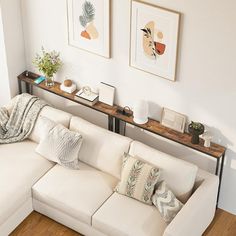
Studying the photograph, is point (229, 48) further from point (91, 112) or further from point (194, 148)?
point (91, 112)

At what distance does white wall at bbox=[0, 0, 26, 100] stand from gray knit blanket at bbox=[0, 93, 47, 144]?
0.36 meters

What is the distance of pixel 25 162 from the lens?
5.27 metres

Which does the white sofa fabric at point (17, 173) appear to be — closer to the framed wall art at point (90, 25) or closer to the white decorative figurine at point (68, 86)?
the white decorative figurine at point (68, 86)

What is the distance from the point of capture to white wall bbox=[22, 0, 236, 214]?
4.48 metres

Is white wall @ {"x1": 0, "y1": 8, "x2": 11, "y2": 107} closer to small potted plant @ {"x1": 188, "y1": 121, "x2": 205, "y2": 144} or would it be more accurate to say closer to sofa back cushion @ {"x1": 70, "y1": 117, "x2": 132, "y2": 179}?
sofa back cushion @ {"x1": 70, "y1": 117, "x2": 132, "y2": 179}

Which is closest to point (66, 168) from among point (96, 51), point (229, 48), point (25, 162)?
point (25, 162)

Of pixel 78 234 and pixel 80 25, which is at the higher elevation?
pixel 80 25

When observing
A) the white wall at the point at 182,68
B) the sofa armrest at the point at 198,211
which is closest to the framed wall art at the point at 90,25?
the white wall at the point at 182,68

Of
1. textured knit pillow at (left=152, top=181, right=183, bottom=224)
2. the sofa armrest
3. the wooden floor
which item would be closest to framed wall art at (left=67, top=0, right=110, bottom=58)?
textured knit pillow at (left=152, top=181, right=183, bottom=224)

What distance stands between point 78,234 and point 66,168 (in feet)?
2.14

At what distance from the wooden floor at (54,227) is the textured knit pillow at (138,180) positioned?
0.69m

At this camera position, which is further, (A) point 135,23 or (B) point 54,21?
(B) point 54,21

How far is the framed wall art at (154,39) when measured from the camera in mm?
4660

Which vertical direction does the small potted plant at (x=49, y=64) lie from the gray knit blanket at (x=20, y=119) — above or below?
above
